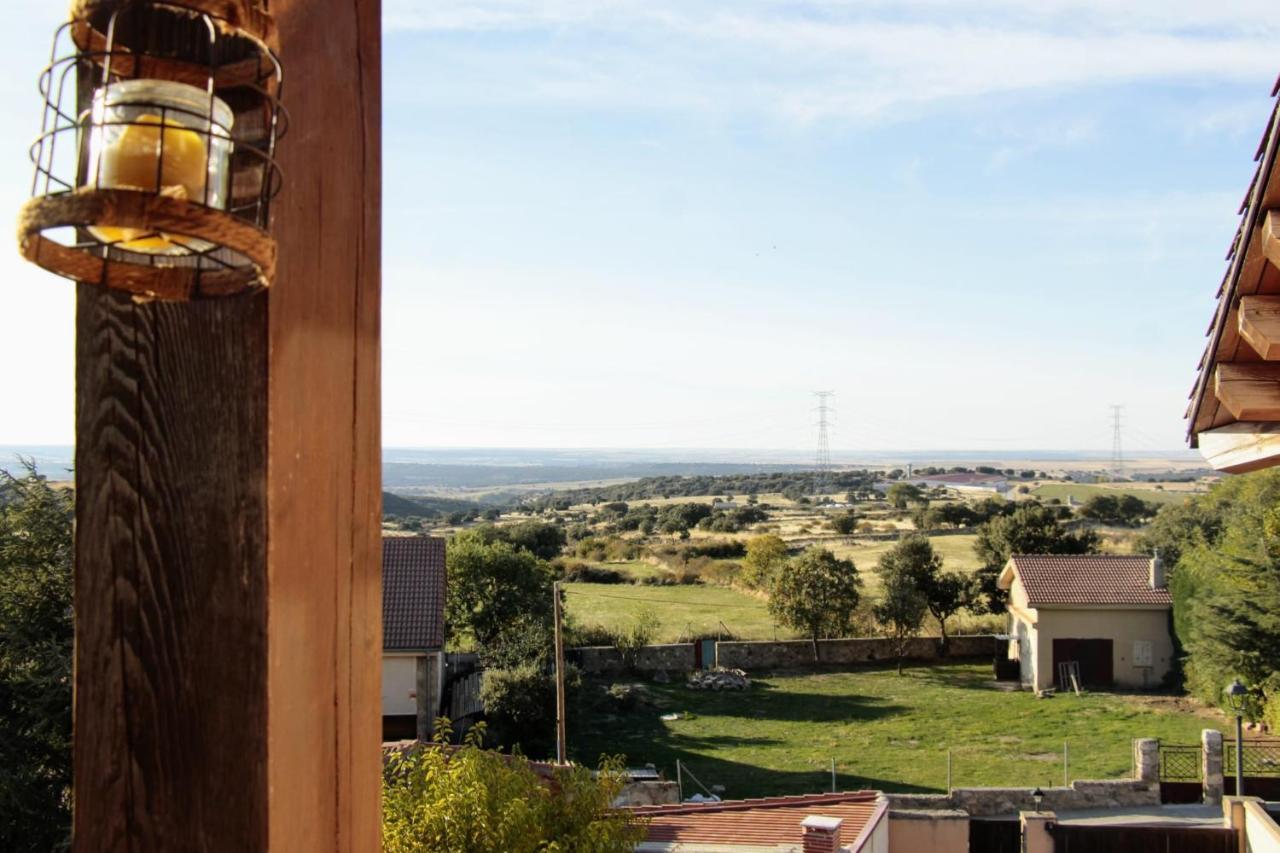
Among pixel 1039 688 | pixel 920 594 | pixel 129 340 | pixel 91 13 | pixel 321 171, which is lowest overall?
pixel 1039 688

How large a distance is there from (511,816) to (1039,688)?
21.8 meters

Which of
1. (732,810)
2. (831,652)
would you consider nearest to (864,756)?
(732,810)

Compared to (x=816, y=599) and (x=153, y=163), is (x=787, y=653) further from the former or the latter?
(x=153, y=163)

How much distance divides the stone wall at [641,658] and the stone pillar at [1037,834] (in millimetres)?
14078

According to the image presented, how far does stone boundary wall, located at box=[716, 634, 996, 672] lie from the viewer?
28125 millimetres

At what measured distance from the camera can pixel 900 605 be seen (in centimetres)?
2811

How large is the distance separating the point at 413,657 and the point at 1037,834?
1128 cm

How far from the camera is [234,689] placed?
1076 millimetres

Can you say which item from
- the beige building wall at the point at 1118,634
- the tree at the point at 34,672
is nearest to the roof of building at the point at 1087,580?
the beige building wall at the point at 1118,634

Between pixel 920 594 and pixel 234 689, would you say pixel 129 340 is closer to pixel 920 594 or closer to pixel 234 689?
pixel 234 689

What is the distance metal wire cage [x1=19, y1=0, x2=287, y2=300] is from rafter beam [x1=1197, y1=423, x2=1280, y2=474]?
11.6 feet

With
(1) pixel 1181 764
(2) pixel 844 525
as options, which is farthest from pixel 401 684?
(2) pixel 844 525

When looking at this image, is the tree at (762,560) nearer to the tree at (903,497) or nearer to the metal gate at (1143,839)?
the metal gate at (1143,839)

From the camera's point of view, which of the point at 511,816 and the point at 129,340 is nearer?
the point at 129,340
